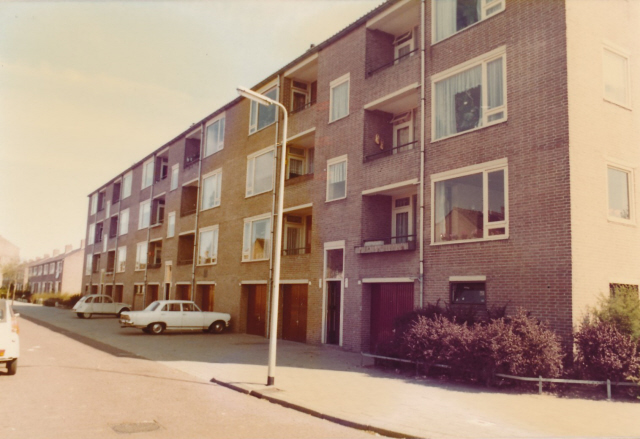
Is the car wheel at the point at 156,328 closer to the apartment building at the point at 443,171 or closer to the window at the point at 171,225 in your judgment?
the apartment building at the point at 443,171

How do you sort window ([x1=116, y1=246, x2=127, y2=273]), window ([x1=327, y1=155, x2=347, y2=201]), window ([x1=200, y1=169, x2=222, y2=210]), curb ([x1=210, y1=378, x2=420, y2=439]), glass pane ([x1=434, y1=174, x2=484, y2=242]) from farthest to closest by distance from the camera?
window ([x1=116, y1=246, x2=127, y2=273])
window ([x1=200, y1=169, x2=222, y2=210])
window ([x1=327, y1=155, x2=347, y2=201])
glass pane ([x1=434, y1=174, x2=484, y2=242])
curb ([x1=210, y1=378, x2=420, y2=439])

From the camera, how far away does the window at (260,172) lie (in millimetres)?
24531

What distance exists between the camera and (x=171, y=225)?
35.0m

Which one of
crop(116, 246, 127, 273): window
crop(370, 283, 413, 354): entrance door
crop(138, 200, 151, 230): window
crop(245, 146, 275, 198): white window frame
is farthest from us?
crop(116, 246, 127, 273): window

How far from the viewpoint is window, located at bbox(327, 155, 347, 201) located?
19625 millimetres

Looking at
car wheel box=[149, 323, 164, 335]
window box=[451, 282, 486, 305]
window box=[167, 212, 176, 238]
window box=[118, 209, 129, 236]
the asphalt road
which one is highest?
window box=[118, 209, 129, 236]

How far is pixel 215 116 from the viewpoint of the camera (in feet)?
99.7

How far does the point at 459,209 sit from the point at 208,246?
17909mm

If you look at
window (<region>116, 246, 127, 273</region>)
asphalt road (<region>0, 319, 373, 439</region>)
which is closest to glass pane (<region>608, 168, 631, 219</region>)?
asphalt road (<region>0, 319, 373, 439</region>)

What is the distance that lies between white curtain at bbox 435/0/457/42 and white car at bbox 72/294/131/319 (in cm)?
2900

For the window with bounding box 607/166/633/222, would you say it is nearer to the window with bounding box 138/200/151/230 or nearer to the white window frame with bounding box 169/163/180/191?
the white window frame with bounding box 169/163/180/191

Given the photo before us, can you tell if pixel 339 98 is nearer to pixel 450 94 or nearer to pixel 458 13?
pixel 450 94

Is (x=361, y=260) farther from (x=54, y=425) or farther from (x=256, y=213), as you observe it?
(x=54, y=425)

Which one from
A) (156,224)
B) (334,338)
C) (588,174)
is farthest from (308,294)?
(156,224)
